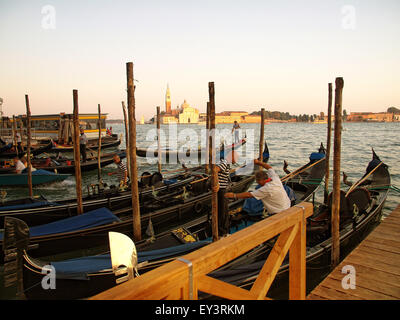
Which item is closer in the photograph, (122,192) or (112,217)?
(112,217)

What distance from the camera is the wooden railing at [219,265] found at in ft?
2.81

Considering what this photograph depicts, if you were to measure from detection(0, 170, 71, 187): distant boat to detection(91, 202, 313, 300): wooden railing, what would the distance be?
35.0 feet

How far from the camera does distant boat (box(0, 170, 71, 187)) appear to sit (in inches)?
399

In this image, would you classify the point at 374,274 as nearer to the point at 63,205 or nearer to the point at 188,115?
the point at 63,205

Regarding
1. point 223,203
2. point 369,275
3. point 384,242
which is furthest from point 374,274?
point 223,203

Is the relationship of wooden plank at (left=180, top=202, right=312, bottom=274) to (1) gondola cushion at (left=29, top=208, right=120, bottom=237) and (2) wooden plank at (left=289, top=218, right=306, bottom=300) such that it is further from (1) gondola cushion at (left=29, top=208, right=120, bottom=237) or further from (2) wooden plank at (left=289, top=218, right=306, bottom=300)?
(1) gondola cushion at (left=29, top=208, right=120, bottom=237)

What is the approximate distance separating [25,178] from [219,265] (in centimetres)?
1107

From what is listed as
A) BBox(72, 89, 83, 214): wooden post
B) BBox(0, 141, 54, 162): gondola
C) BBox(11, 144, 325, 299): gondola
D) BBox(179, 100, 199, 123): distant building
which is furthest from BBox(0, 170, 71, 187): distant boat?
BBox(179, 100, 199, 123): distant building

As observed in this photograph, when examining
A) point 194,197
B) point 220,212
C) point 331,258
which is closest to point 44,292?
point 220,212

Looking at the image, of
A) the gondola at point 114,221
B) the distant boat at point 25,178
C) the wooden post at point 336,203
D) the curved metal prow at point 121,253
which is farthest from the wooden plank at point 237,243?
the distant boat at point 25,178

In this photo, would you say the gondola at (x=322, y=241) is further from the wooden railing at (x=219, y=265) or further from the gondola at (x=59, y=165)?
the gondola at (x=59, y=165)
